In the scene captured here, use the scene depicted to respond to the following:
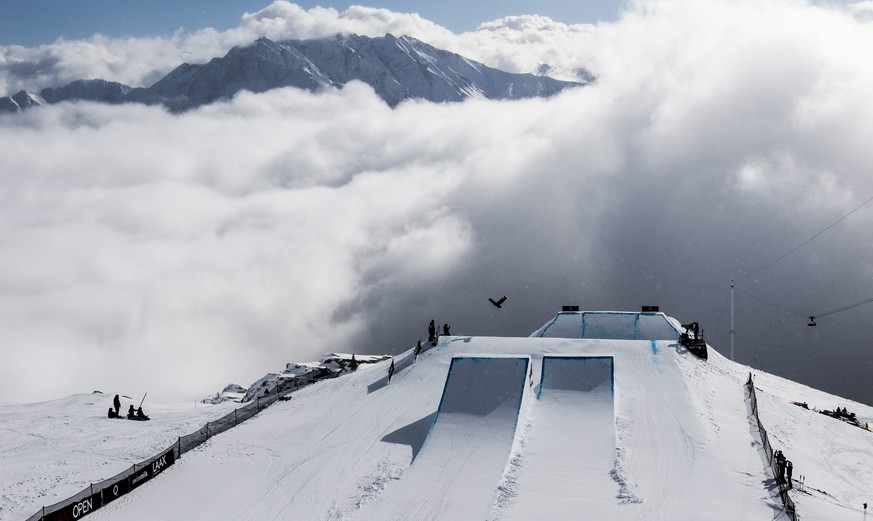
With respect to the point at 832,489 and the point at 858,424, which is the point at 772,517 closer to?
the point at 832,489

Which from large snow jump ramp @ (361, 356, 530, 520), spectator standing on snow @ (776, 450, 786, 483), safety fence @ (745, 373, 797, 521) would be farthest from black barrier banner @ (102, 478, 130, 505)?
spectator standing on snow @ (776, 450, 786, 483)

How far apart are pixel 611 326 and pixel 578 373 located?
584 inches

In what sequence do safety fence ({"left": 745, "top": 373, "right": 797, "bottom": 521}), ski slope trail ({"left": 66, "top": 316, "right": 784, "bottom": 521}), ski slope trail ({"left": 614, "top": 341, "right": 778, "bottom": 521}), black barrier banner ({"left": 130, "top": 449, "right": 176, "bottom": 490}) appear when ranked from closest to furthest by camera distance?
safety fence ({"left": 745, "top": 373, "right": 797, "bottom": 521})
ski slope trail ({"left": 614, "top": 341, "right": 778, "bottom": 521})
ski slope trail ({"left": 66, "top": 316, "right": 784, "bottom": 521})
black barrier banner ({"left": 130, "top": 449, "right": 176, "bottom": 490})

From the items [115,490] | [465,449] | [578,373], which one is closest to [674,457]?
[578,373]

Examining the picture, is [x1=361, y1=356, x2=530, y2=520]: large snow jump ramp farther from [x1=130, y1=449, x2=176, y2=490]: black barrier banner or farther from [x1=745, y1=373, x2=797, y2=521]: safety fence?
[x1=130, y1=449, x2=176, y2=490]: black barrier banner

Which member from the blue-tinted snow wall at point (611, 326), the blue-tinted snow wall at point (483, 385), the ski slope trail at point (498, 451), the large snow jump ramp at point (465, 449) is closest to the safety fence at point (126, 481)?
the ski slope trail at point (498, 451)

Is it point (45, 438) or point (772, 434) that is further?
point (45, 438)

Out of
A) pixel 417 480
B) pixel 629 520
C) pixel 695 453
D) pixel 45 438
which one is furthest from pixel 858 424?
pixel 45 438

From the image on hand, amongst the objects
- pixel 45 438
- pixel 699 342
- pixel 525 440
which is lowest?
pixel 45 438

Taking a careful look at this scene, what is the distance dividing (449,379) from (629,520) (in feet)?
39.2

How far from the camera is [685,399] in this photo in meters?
30.6

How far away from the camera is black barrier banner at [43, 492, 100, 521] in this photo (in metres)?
21.8

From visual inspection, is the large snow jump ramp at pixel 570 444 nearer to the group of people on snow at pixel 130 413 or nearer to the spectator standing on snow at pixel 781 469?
the spectator standing on snow at pixel 781 469

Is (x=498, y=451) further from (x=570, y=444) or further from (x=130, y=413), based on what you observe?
(x=130, y=413)
